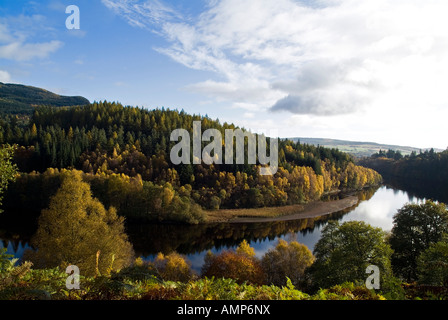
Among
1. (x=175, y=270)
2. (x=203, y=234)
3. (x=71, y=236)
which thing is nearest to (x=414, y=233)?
(x=175, y=270)

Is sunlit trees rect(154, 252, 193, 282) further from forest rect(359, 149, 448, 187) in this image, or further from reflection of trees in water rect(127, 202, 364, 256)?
forest rect(359, 149, 448, 187)

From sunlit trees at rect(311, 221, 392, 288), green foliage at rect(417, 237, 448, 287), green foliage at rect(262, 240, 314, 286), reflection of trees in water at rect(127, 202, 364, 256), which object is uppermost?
green foliage at rect(417, 237, 448, 287)

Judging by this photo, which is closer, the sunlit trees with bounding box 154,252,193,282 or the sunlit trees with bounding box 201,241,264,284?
the sunlit trees with bounding box 201,241,264,284

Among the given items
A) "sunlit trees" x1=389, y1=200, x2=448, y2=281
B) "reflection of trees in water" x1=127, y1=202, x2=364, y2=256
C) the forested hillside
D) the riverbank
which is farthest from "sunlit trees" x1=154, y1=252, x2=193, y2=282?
the riverbank

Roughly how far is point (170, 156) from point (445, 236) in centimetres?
8105

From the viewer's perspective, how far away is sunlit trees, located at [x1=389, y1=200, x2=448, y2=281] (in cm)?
2287

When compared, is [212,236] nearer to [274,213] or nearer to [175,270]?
[274,213]

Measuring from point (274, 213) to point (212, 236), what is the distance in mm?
23422

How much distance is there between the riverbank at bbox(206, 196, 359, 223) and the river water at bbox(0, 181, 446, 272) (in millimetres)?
2782

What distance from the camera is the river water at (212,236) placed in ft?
137

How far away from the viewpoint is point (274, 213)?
68062 millimetres

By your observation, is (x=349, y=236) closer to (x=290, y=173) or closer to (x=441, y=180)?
(x=290, y=173)

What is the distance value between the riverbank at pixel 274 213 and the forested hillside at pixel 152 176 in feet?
12.8
